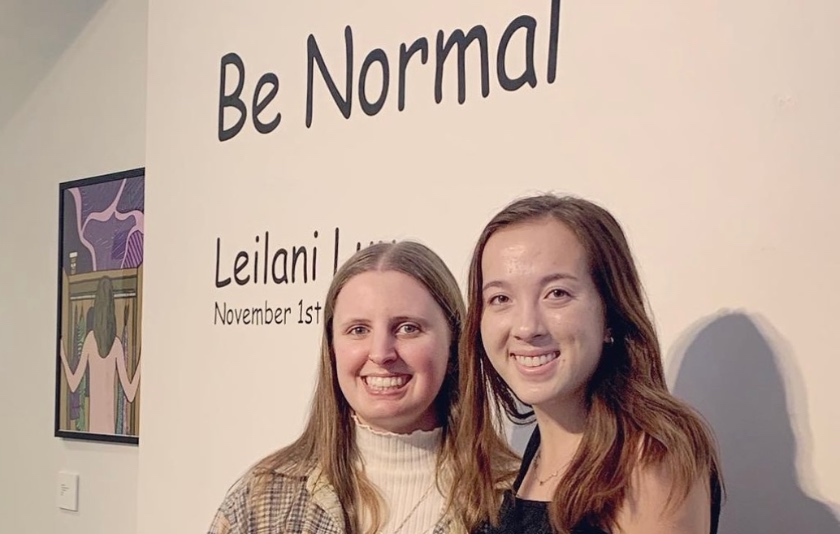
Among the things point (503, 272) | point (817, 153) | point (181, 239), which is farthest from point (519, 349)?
point (181, 239)

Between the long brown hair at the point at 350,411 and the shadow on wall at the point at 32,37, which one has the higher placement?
the shadow on wall at the point at 32,37

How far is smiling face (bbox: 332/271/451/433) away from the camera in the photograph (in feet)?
3.76

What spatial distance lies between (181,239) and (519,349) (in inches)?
45.3

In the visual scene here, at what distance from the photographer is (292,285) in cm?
171

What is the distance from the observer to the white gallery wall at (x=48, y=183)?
2.44 m

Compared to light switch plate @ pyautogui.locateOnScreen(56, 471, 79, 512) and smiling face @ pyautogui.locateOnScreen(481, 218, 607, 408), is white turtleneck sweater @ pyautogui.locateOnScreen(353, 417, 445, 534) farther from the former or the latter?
light switch plate @ pyautogui.locateOnScreen(56, 471, 79, 512)

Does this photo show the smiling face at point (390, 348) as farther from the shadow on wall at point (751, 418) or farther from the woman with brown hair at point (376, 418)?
the shadow on wall at point (751, 418)

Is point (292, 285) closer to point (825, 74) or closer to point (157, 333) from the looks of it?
point (157, 333)

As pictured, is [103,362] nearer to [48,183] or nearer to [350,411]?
[48,183]

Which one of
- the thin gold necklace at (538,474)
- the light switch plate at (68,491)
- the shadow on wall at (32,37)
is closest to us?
the thin gold necklace at (538,474)

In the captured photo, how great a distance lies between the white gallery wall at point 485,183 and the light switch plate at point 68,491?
2.19 ft

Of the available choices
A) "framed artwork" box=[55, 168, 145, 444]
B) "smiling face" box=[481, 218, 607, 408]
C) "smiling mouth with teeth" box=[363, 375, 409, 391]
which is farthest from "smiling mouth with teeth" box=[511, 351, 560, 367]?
"framed artwork" box=[55, 168, 145, 444]

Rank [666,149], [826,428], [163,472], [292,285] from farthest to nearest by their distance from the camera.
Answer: [163,472], [292,285], [666,149], [826,428]

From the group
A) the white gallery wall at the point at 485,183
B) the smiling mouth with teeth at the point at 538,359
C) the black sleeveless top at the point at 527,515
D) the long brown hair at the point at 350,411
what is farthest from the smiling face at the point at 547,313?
the white gallery wall at the point at 485,183
